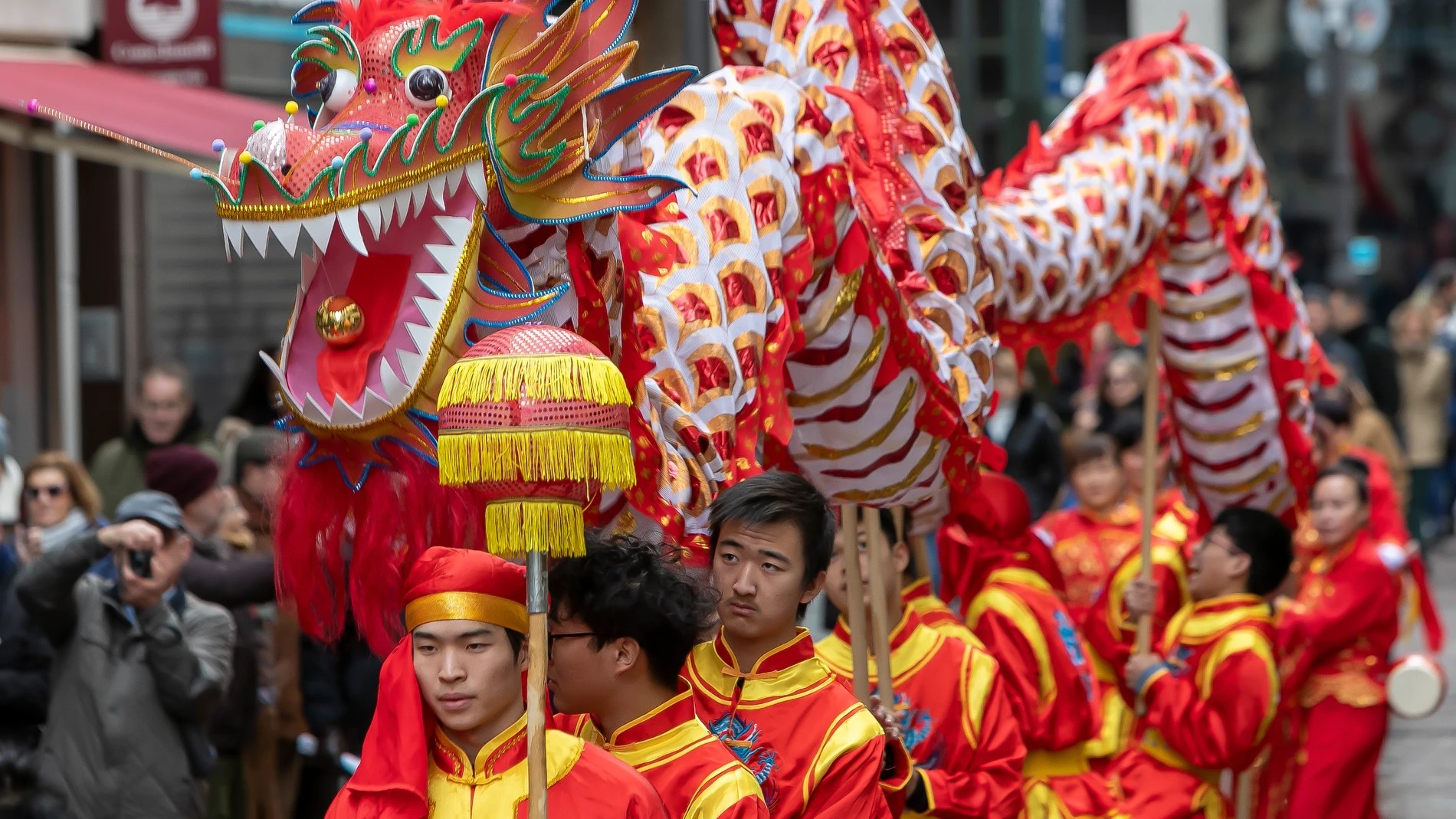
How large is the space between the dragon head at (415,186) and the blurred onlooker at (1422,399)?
10.9m

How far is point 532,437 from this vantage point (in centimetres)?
283

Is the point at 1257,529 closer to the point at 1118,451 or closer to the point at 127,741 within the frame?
the point at 1118,451

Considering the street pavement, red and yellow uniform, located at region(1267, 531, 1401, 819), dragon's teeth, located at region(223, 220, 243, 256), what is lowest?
the street pavement

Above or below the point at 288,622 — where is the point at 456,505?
above

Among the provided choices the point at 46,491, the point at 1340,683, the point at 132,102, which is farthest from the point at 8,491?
the point at 1340,683

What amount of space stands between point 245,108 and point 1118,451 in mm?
3939

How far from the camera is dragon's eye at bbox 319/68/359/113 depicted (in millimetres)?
3414

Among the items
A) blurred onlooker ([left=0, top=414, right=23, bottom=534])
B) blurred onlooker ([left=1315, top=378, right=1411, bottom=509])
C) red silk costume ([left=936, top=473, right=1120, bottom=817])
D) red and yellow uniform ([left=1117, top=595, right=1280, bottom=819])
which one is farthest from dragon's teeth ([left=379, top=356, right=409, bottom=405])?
blurred onlooker ([left=1315, top=378, right=1411, bottom=509])

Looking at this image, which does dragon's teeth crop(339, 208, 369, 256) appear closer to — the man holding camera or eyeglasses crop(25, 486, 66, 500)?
the man holding camera

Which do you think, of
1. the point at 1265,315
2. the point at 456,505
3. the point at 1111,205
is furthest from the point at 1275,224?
the point at 456,505

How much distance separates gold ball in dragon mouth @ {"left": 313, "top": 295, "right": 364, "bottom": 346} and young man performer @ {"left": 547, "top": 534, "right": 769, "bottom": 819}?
473 millimetres

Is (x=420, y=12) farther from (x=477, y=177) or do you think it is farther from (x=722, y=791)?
(x=722, y=791)

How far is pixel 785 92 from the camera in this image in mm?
4309

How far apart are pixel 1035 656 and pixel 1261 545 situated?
980 millimetres
